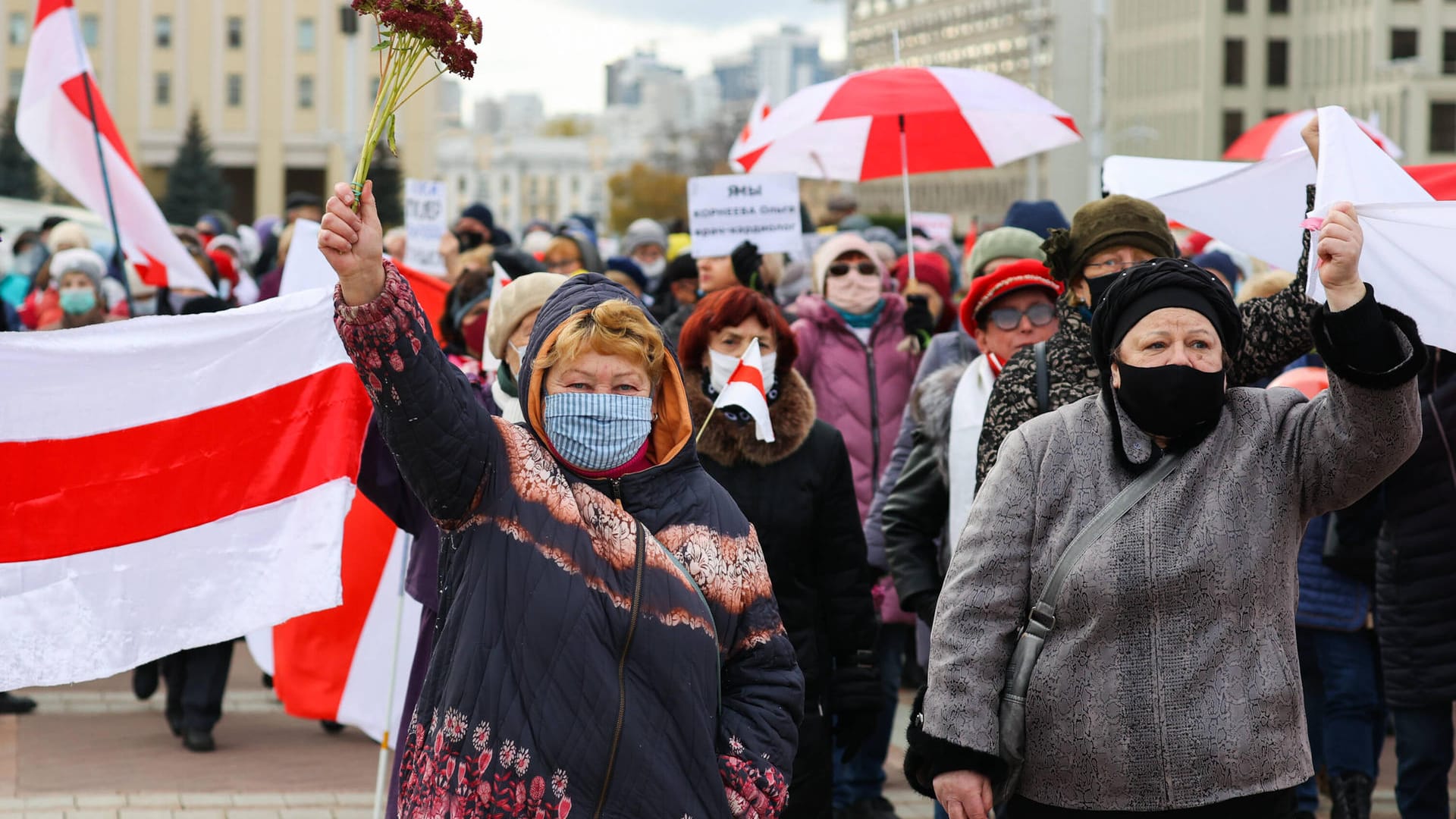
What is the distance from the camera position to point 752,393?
5352 millimetres

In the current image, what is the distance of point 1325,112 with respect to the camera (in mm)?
4395

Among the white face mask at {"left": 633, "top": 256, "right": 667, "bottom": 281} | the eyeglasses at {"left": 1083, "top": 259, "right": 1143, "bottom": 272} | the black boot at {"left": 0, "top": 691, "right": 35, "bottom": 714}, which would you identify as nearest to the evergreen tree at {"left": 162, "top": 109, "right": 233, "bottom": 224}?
the white face mask at {"left": 633, "top": 256, "right": 667, "bottom": 281}

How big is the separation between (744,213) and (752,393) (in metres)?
4.55

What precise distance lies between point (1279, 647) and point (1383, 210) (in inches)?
43.2

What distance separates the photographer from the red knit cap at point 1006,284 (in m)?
5.77

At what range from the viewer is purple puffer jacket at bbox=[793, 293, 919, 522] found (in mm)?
7391

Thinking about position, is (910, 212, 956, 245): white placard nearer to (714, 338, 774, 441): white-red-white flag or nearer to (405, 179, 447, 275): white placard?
(405, 179, 447, 275): white placard

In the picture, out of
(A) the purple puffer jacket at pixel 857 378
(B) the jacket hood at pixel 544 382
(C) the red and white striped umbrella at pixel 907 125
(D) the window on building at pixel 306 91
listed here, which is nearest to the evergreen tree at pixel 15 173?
(D) the window on building at pixel 306 91

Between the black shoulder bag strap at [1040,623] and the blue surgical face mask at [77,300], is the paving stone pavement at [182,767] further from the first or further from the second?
the black shoulder bag strap at [1040,623]

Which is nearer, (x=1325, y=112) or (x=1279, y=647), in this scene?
(x=1279, y=647)

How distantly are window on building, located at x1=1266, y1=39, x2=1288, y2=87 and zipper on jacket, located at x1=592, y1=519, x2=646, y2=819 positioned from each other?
91.7 m

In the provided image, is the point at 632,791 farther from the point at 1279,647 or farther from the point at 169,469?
the point at 169,469

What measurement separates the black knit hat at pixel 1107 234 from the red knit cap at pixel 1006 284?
0.48 meters

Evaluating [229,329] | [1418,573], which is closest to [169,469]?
[229,329]
